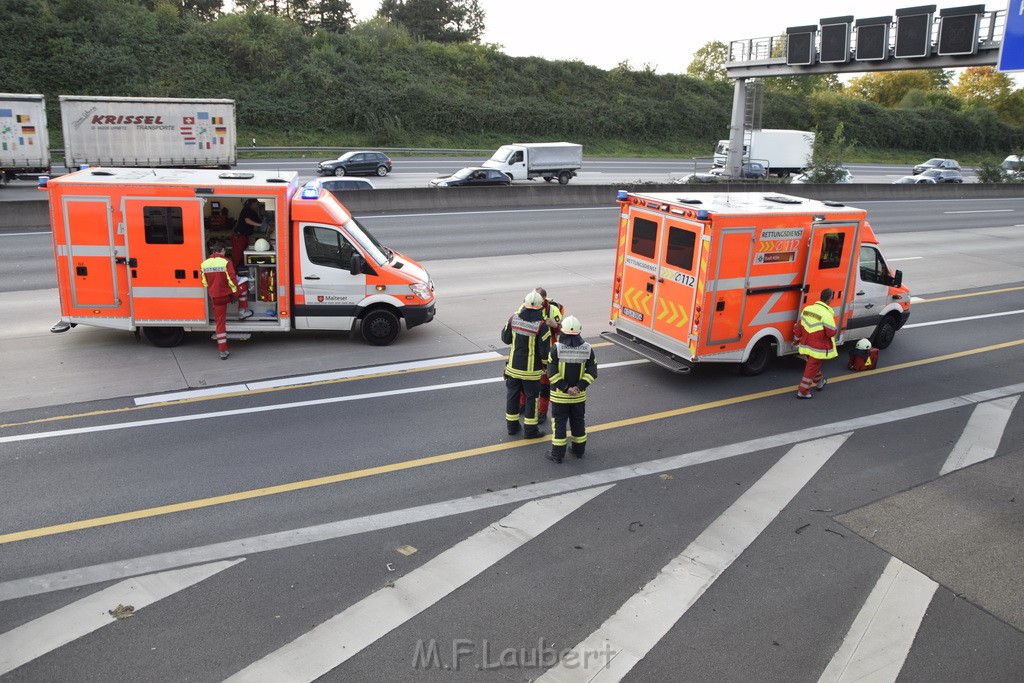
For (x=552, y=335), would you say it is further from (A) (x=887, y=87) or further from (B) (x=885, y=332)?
(A) (x=887, y=87)

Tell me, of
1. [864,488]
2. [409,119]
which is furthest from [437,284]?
[409,119]

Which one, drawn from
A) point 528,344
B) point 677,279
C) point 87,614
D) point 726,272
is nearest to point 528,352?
point 528,344

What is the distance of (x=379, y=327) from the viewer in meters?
13.2

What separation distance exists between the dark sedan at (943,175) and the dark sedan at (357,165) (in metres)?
34.5

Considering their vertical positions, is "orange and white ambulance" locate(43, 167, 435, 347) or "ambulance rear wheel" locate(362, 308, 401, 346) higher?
"orange and white ambulance" locate(43, 167, 435, 347)

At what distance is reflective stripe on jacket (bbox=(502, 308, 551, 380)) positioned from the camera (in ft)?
31.0

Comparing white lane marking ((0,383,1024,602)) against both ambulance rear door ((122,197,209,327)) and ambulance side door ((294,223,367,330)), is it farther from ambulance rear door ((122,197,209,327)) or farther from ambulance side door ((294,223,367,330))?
ambulance rear door ((122,197,209,327))

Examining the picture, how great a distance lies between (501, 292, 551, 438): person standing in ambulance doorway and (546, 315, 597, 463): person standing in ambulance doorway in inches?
10.9

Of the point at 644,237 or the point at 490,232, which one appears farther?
the point at 490,232

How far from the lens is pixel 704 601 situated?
6684mm

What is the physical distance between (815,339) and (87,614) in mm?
9429

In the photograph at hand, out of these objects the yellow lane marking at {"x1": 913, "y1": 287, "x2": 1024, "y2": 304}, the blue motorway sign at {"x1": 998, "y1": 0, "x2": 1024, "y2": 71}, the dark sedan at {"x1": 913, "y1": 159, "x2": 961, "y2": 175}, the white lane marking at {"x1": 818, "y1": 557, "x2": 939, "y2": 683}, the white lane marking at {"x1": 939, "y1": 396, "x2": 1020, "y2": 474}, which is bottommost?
the white lane marking at {"x1": 818, "y1": 557, "x2": 939, "y2": 683}

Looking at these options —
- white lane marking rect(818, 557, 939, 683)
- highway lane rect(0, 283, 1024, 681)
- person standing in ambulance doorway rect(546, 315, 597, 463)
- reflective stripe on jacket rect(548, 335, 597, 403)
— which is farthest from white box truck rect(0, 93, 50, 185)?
white lane marking rect(818, 557, 939, 683)

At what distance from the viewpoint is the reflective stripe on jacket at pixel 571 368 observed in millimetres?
8961
